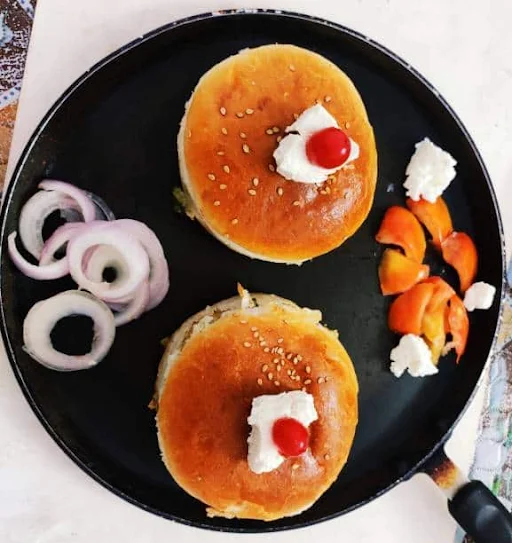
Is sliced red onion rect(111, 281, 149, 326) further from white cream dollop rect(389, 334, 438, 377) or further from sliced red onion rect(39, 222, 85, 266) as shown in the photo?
white cream dollop rect(389, 334, 438, 377)

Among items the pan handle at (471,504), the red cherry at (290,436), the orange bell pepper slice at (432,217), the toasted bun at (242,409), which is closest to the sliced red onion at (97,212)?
the toasted bun at (242,409)

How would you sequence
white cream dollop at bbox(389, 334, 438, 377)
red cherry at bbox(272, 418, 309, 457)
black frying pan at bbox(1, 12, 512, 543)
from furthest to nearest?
white cream dollop at bbox(389, 334, 438, 377)
black frying pan at bbox(1, 12, 512, 543)
red cherry at bbox(272, 418, 309, 457)

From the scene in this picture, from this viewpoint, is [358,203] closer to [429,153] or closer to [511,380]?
[429,153]

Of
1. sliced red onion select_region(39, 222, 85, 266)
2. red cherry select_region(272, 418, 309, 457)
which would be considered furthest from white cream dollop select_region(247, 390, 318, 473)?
sliced red onion select_region(39, 222, 85, 266)

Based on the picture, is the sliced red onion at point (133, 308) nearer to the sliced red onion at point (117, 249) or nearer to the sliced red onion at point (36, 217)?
the sliced red onion at point (117, 249)

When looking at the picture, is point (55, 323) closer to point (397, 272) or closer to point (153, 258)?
point (153, 258)

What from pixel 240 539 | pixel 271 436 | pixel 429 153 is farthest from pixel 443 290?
pixel 240 539
